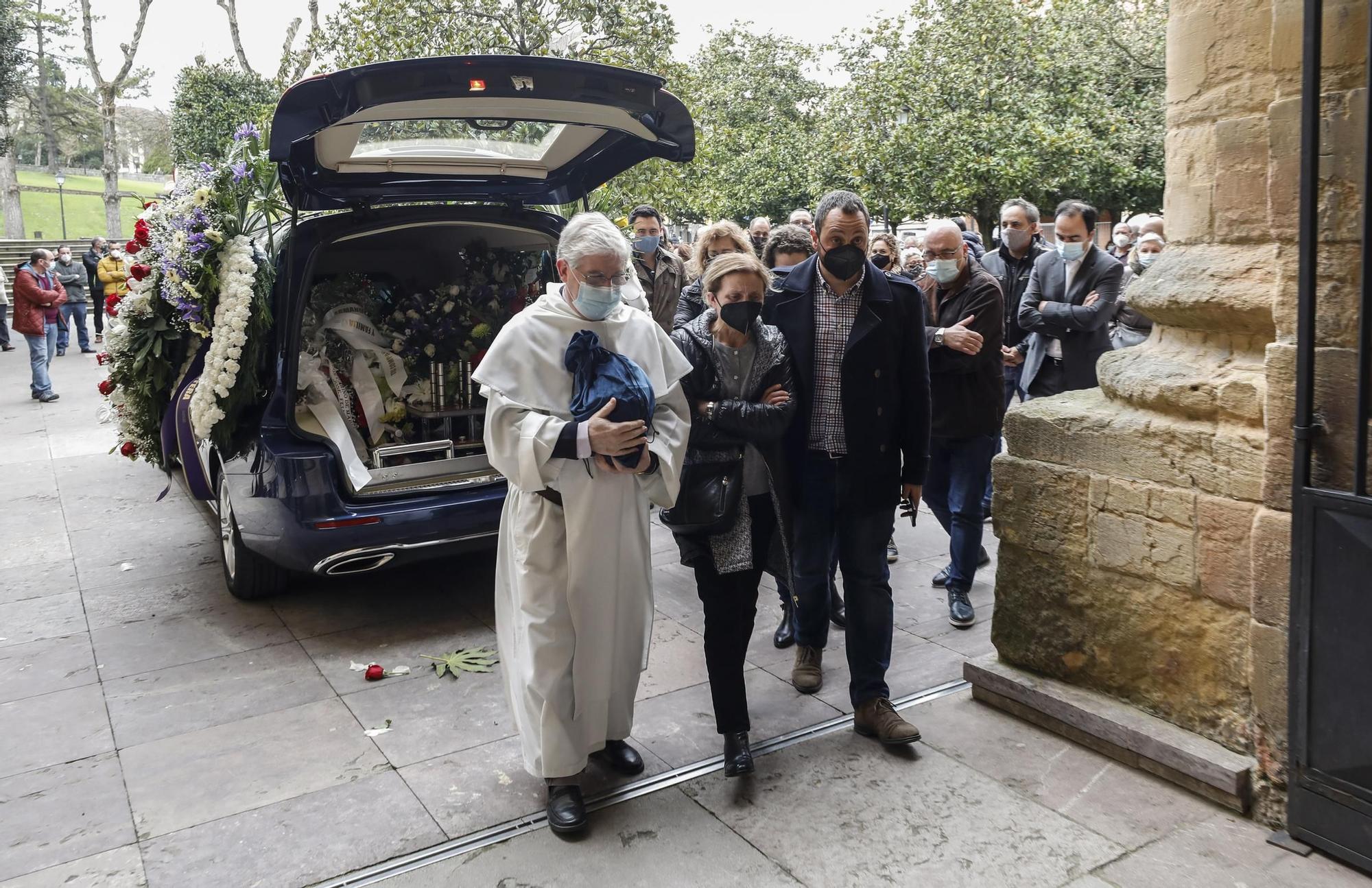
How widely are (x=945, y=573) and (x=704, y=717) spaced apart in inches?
76.8

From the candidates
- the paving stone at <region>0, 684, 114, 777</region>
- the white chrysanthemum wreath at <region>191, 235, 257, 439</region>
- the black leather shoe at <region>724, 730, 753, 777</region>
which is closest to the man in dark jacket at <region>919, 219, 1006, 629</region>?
the black leather shoe at <region>724, 730, 753, 777</region>

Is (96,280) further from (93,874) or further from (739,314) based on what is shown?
(739,314)

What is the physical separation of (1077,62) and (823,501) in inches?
756

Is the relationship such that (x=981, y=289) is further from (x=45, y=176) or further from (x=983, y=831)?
(x=45, y=176)

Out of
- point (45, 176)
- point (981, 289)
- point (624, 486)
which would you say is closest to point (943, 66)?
point (981, 289)

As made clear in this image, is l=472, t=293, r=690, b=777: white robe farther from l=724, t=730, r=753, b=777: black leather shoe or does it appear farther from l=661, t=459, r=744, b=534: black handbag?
l=724, t=730, r=753, b=777: black leather shoe

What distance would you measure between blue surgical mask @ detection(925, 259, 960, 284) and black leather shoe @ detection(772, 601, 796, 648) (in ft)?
5.55

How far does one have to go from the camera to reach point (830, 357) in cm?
380

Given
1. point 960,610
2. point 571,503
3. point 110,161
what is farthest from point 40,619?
point 110,161

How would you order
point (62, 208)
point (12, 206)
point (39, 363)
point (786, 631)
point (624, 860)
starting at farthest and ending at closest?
1. point (62, 208)
2. point (12, 206)
3. point (39, 363)
4. point (786, 631)
5. point (624, 860)

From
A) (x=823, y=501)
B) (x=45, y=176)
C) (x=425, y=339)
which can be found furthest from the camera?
(x=45, y=176)

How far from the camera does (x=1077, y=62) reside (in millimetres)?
20219

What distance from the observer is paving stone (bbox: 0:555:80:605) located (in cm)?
559

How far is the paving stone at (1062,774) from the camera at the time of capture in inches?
123
